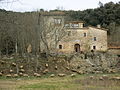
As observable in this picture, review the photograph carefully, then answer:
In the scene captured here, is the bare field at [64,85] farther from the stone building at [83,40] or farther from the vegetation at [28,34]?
the stone building at [83,40]

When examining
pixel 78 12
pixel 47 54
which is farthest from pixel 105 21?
pixel 47 54

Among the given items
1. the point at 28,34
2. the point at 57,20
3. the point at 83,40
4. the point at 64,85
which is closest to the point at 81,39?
the point at 83,40

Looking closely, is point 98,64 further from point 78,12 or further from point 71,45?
point 78,12

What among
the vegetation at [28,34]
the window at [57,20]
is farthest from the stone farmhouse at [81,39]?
the vegetation at [28,34]

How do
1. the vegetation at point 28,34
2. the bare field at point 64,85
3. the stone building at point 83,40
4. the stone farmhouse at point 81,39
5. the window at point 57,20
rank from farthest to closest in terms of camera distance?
the stone building at point 83,40, the stone farmhouse at point 81,39, the window at point 57,20, the vegetation at point 28,34, the bare field at point 64,85

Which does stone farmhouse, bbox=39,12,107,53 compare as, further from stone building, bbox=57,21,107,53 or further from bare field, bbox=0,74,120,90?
bare field, bbox=0,74,120,90

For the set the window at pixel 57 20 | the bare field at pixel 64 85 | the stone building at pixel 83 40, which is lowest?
the bare field at pixel 64 85

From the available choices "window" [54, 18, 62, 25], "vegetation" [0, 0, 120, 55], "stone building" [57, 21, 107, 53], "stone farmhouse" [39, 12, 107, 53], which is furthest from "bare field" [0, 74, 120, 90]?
"stone building" [57, 21, 107, 53]

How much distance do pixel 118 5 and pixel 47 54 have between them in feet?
114

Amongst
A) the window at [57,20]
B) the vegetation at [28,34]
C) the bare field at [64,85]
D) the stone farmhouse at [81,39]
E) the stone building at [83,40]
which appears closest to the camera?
the bare field at [64,85]

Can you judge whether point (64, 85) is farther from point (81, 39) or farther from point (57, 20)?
point (81, 39)

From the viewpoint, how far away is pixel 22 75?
33.9 metres

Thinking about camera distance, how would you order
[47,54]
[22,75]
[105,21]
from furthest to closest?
[105,21], [47,54], [22,75]

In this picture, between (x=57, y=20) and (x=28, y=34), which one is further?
(x=57, y=20)
